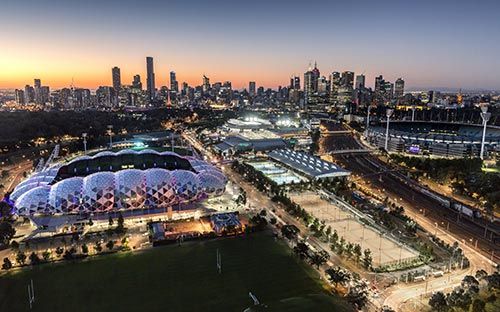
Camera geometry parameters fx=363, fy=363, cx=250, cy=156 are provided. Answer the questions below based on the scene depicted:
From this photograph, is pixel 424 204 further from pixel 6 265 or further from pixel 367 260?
pixel 6 265

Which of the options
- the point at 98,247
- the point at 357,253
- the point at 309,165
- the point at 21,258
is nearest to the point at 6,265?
the point at 21,258

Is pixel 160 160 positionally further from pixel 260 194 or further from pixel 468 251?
pixel 468 251

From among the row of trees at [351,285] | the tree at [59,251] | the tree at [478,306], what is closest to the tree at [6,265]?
the tree at [59,251]

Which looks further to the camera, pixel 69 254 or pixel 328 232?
pixel 328 232

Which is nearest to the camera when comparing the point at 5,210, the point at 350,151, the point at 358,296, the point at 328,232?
the point at 358,296

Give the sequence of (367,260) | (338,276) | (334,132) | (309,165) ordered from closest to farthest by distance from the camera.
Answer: (338,276) → (367,260) → (309,165) → (334,132)

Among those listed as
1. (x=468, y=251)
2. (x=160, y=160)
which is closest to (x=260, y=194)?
(x=160, y=160)
